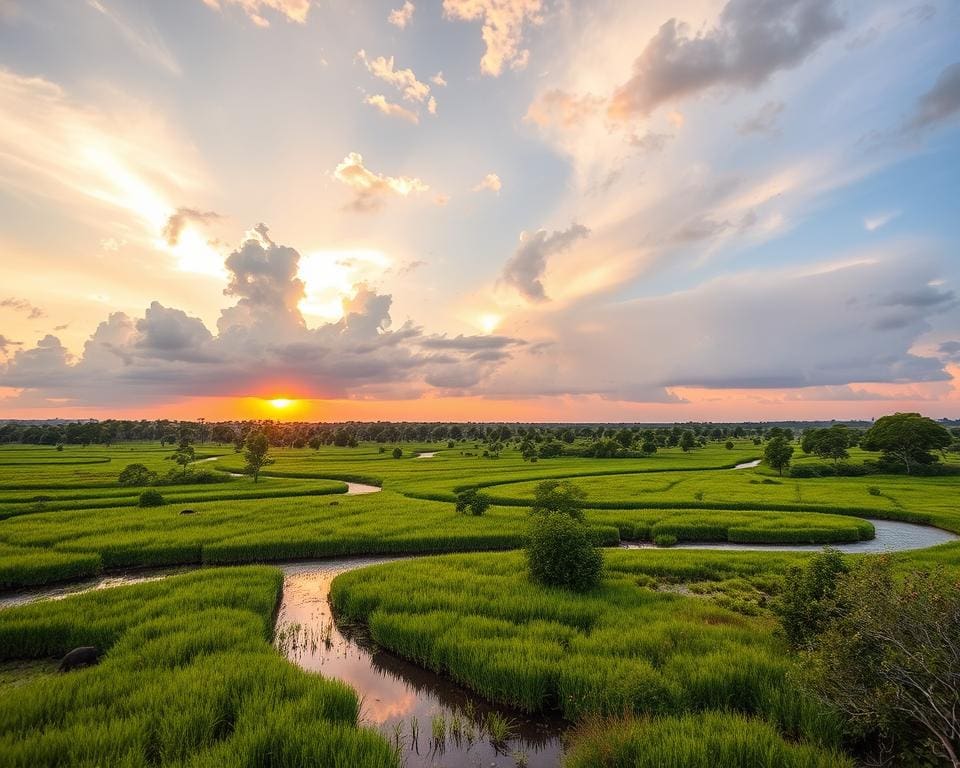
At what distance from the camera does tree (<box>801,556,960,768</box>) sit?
7664 mm

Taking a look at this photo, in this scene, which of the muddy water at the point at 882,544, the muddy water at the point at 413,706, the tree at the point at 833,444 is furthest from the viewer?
the tree at the point at 833,444

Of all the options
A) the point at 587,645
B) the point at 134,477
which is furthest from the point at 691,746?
the point at 134,477

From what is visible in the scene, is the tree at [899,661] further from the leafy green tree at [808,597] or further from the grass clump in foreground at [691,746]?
the leafy green tree at [808,597]

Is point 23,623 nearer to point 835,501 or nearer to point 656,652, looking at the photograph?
point 656,652

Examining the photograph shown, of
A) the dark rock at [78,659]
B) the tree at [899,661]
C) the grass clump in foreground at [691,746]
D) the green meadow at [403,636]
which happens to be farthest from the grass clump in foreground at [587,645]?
the dark rock at [78,659]

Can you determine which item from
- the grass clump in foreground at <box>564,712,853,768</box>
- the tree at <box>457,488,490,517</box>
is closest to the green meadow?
the grass clump in foreground at <box>564,712,853,768</box>

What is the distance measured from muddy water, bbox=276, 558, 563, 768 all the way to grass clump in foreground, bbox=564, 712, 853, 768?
58.8 inches

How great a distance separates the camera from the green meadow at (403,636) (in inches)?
341

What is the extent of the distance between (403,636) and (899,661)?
38.8 ft

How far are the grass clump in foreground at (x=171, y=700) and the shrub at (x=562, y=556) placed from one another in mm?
9625

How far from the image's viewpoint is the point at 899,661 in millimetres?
8188

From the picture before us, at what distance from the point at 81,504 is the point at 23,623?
1124 inches

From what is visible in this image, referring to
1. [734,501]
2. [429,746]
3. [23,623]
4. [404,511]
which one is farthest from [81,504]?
[734,501]

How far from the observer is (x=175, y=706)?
377 inches
